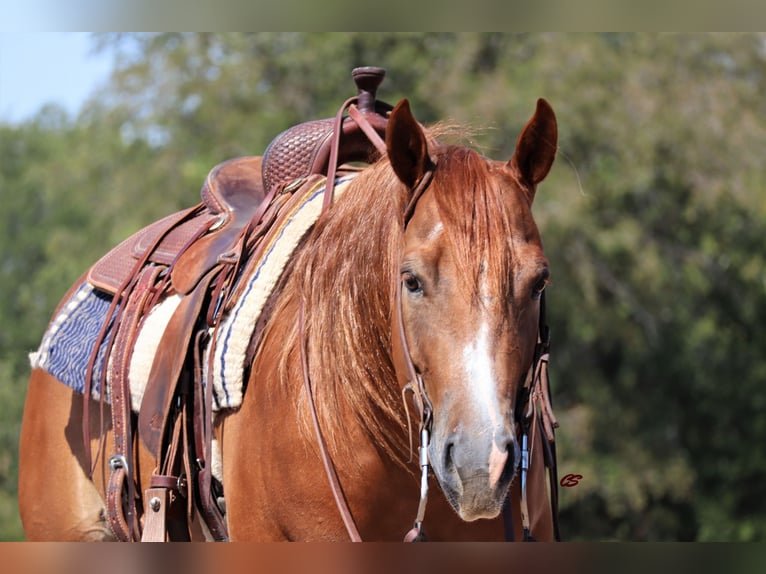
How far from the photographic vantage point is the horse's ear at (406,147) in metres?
2.28

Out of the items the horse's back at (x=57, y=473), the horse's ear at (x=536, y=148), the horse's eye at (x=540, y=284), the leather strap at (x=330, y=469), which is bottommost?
the horse's back at (x=57, y=473)

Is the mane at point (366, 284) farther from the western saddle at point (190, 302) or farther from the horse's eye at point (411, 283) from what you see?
the western saddle at point (190, 302)

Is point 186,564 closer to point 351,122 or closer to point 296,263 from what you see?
point 296,263

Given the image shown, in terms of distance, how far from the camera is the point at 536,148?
7.73 feet

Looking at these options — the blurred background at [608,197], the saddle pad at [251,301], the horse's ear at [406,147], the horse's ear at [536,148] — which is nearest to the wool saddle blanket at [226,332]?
the saddle pad at [251,301]

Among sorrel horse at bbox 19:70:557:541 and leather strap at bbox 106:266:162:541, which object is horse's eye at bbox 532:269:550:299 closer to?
sorrel horse at bbox 19:70:557:541

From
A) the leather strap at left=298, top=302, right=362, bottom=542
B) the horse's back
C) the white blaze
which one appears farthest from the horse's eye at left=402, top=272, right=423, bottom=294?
the horse's back

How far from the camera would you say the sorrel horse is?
2.11 metres

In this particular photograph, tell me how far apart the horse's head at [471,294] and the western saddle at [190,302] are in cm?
47

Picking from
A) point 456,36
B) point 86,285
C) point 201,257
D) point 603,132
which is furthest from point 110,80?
point 201,257

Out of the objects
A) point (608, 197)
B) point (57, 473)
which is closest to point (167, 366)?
point (57, 473)

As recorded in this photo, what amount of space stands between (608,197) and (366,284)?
871 centimetres

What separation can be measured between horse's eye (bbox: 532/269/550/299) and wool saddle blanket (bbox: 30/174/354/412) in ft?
2.54

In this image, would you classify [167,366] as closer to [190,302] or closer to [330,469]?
[190,302]
